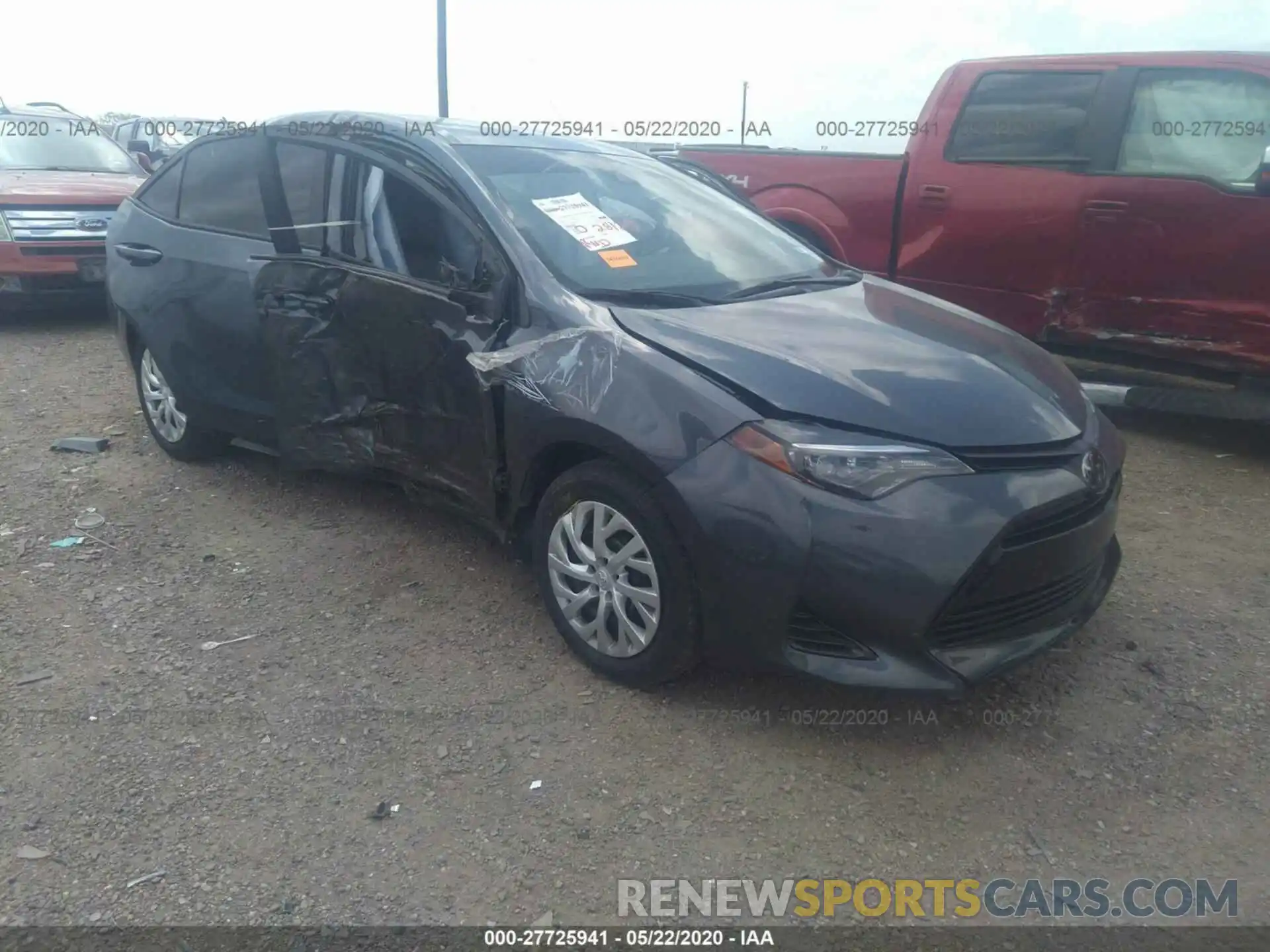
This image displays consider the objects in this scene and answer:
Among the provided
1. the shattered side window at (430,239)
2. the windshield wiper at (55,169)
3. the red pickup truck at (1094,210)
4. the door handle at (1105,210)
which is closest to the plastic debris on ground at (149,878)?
the shattered side window at (430,239)

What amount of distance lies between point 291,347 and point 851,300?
2164 mm

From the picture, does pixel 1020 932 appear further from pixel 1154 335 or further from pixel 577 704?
pixel 1154 335

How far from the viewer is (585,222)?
3.58m

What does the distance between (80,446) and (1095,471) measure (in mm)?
4841

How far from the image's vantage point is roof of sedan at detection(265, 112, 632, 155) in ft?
12.6

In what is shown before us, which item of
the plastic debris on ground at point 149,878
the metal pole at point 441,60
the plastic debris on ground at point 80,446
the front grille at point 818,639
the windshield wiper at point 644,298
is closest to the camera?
the plastic debris on ground at point 149,878

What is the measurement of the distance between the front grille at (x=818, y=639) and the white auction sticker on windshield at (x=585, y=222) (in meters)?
1.48

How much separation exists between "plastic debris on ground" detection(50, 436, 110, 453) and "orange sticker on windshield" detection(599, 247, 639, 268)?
10.9 ft

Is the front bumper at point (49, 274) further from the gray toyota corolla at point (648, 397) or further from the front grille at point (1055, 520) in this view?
the front grille at point (1055, 520)

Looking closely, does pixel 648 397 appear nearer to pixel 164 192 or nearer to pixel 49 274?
pixel 164 192

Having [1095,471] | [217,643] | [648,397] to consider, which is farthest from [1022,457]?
[217,643]

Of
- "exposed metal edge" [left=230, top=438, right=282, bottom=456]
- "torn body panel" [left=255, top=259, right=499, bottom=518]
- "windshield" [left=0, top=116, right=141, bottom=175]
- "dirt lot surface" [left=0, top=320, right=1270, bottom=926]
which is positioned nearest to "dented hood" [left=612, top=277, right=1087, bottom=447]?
"torn body panel" [left=255, top=259, right=499, bottom=518]

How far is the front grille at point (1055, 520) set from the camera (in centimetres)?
270

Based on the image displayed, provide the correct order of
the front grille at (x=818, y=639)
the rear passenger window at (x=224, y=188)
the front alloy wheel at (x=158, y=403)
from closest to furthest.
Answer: the front grille at (x=818, y=639), the rear passenger window at (x=224, y=188), the front alloy wheel at (x=158, y=403)
